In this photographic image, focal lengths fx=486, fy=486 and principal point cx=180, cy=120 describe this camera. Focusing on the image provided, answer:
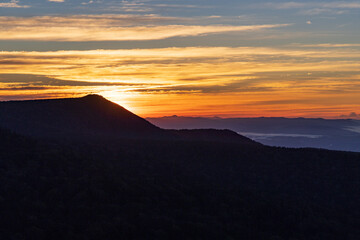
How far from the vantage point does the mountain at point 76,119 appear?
76250 mm

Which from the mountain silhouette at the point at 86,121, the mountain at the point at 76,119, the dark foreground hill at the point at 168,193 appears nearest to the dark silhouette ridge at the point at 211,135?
the mountain silhouette at the point at 86,121

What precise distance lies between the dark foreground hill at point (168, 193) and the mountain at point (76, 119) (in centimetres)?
1868

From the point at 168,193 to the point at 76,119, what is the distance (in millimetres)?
48378

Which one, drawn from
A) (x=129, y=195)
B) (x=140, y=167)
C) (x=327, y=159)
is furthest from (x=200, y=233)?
(x=327, y=159)

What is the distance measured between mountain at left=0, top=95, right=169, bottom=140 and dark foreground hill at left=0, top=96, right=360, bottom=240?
61.3 ft

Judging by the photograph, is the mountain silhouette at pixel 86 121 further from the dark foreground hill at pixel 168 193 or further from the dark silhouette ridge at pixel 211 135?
the dark foreground hill at pixel 168 193

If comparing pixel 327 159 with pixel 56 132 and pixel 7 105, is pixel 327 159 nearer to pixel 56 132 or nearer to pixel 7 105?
pixel 56 132

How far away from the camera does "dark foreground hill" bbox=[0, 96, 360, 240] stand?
31.6 metres

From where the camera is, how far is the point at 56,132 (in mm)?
71375

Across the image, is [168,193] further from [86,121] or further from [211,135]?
[211,135]

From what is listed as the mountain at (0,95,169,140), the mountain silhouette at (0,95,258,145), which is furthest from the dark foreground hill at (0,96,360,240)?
the mountain silhouette at (0,95,258,145)

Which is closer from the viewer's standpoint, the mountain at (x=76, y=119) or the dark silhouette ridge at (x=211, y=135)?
the mountain at (x=76, y=119)

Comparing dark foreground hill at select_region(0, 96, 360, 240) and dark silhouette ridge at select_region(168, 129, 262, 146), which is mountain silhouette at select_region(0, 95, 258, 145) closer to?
dark silhouette ridge at select_region(168, 129, 262, 146)

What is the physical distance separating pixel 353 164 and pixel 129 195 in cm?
3316
